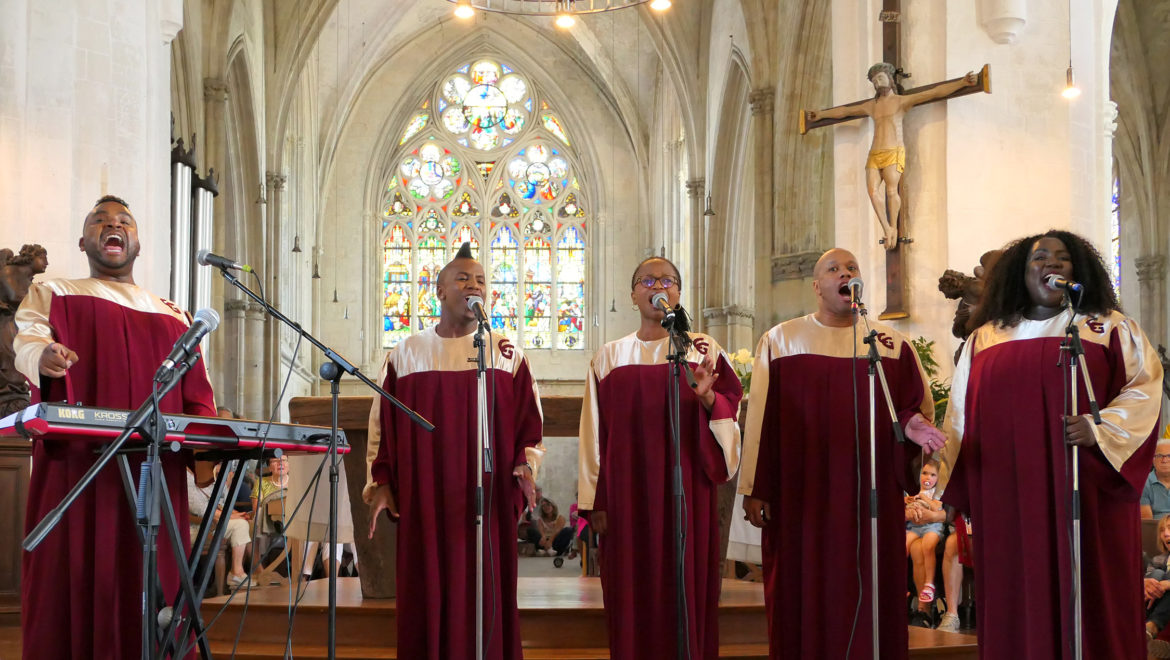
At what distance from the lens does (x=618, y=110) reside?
26.2 m

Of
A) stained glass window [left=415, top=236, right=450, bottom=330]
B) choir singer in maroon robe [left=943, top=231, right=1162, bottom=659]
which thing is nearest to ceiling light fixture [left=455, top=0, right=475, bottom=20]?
choir singer in maroon robe [left=943, top=231, right=1162, bottom=659]

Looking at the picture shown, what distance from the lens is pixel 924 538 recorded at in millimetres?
7316

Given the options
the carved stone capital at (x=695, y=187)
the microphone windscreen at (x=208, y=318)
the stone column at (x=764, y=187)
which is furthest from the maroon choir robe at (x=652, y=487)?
the carved stone capital at (x=695, y=187)

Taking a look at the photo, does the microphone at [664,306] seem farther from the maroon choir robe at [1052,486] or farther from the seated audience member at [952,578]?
the seated audience member at [952,578]

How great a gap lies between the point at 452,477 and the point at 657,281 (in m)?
1.09

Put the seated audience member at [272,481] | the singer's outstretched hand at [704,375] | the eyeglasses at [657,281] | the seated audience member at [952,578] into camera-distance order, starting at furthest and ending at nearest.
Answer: the seated audience member at [272,481]
the seated audience member at [952,578]
the eyeglasses at [657,281]
the singer's outstretched hand at [704,375]

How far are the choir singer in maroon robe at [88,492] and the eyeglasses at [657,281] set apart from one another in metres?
1.69

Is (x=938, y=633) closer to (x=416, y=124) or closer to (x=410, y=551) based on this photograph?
(x=410, y=551)

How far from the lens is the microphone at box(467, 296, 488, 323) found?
4133mm

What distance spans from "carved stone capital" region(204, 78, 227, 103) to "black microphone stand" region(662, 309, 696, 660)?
13621 mm

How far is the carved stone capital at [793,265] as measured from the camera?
52.1ft

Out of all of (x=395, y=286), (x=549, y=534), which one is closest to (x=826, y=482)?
(x=549, y=534)

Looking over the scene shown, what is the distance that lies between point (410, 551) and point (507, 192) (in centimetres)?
2291

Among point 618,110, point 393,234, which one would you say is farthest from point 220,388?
point 618,110
